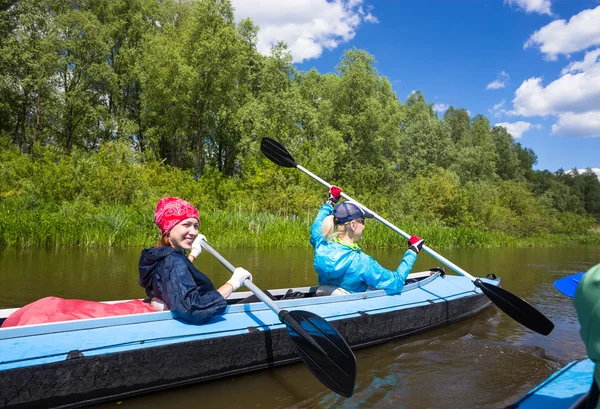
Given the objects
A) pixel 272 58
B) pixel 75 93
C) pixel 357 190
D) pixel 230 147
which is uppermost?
pixel 272 58

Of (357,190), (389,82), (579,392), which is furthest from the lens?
(389,82)

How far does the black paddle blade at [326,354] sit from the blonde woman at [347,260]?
3.28ft

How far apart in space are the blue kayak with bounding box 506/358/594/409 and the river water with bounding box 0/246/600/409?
0.93m

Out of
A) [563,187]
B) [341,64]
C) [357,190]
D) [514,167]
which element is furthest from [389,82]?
[563,187]

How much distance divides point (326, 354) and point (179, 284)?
1.13 meters

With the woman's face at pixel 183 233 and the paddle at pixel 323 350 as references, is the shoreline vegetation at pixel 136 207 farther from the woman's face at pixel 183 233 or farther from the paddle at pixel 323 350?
the paddle at pixel 323 350

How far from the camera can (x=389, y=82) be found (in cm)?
3806

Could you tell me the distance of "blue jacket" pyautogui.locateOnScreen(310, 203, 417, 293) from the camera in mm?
4355

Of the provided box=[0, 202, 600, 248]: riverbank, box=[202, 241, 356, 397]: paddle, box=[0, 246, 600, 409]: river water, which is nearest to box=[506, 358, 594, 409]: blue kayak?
box=[0, 246, 600, 409]: river water

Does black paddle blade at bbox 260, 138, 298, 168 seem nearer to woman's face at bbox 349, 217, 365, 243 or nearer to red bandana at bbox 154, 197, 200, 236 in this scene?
woman's face at bbox 349, 217, 365, 243

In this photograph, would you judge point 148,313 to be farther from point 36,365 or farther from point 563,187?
point 563,187

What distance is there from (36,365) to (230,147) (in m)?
27.5

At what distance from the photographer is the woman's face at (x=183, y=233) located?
3240 millimetres

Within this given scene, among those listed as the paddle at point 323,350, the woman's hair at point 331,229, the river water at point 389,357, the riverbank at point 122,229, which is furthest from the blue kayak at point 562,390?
the riverbank at point 122,229
